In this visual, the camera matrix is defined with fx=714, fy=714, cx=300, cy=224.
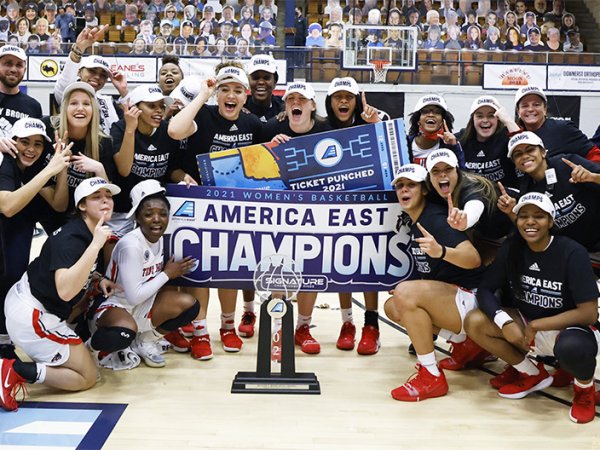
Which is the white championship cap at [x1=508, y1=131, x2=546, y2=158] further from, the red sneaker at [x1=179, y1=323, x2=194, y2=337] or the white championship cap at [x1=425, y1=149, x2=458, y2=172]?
the red sneaker at [x1=179, y1=323, x2=194, y2=337]

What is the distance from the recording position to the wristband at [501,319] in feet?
13.3

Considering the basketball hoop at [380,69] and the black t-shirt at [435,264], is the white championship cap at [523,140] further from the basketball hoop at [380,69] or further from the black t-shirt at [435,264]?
the basketball hoop at [380,69]

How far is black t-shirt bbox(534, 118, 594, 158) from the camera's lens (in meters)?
4.69

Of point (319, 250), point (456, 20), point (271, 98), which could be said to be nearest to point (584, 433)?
point (319, 250)

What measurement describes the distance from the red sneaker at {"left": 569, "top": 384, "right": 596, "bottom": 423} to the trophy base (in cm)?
142

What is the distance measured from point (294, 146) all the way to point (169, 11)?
1342cm

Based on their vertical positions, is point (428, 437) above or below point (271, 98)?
below

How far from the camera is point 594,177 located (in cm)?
418

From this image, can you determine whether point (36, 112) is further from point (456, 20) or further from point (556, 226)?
point (456, 20)

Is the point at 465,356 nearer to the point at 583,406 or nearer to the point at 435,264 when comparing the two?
the point at 435,264

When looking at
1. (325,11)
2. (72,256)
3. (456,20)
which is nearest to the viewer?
(72,256)

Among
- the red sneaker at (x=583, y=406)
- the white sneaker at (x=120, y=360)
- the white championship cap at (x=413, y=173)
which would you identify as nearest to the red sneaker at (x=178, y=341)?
the white sneaker at (x=120, y=360)

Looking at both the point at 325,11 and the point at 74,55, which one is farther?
the point at 325,11

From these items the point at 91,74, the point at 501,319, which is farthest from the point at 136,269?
the point at 501,319
